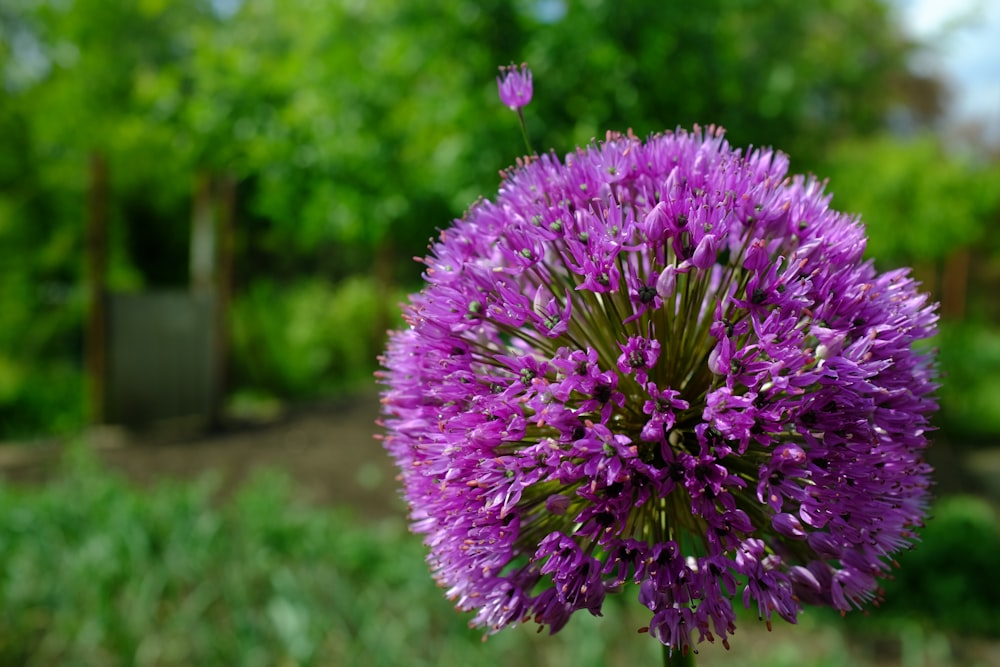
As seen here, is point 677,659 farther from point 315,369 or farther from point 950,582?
point 315,369

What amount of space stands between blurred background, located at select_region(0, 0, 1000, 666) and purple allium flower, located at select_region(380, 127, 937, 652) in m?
1.06

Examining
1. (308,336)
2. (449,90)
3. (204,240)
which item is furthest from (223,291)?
(449,90)

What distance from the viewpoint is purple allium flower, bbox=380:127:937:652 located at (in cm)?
118

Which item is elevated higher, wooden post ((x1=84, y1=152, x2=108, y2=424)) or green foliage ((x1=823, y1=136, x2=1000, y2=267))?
green foliage ((x1=823, y1=136, x2=1000, y2=267))

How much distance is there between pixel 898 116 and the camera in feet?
90.7

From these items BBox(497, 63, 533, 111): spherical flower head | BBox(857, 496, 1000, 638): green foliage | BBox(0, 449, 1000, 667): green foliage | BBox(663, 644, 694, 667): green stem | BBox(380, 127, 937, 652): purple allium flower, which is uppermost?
BBox(497, 63, 533, 111): spherical flower head

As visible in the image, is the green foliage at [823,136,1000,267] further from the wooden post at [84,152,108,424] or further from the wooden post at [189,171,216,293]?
the wooden post at [84,152,108,424]

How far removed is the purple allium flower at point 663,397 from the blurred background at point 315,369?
1.06 meters

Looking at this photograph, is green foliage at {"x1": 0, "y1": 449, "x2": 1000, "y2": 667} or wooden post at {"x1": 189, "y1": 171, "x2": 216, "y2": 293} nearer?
green foliage at {"x1": 0, "y1": 449, "x2": 1000, "y2": 667}

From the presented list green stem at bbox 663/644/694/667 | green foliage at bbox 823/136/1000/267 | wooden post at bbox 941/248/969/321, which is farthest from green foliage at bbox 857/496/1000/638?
wooden post at bbox 941/248/969/321

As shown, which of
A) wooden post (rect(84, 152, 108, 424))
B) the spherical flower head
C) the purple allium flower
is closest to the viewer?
the purple allium flower

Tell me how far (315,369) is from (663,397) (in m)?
11.2

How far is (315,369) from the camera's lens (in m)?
12.0

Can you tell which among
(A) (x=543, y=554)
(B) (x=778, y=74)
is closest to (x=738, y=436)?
(A) (x=543, y=554)
